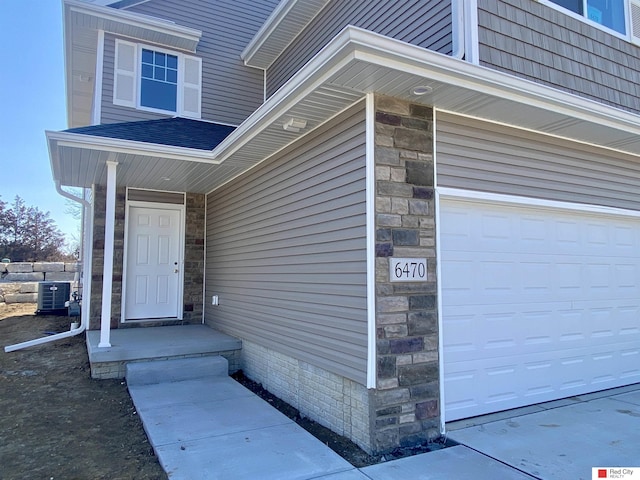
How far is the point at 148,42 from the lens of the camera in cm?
→ 781

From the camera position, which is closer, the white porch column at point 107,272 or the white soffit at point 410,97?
the white soffit at point 410,97

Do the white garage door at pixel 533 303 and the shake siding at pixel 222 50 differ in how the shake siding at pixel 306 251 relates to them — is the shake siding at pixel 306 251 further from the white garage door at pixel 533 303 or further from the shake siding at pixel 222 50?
the shake siding at pixel 222 50

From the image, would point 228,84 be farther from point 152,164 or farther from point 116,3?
point 152,164

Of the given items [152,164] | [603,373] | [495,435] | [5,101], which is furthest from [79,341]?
[5,101]

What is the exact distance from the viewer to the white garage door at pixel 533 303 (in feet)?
12.9

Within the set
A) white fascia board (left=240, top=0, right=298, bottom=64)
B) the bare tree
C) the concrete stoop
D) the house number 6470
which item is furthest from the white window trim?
the bare tree

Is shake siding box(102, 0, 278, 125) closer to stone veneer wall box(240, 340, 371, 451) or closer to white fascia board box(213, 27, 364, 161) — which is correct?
white fascia board box(213, 27, 364, 161)

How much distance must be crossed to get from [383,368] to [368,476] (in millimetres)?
752

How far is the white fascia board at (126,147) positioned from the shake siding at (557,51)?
349 cm

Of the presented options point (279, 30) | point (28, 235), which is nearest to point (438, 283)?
point (279, 30)

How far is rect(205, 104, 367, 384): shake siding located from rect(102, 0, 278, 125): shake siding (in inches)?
95.8

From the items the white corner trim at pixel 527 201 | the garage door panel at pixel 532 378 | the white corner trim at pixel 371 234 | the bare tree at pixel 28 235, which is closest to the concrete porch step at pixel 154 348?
the white corner trim at pixel 371 234

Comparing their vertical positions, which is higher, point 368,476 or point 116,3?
point 116,3

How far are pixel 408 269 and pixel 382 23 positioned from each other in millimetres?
3096
